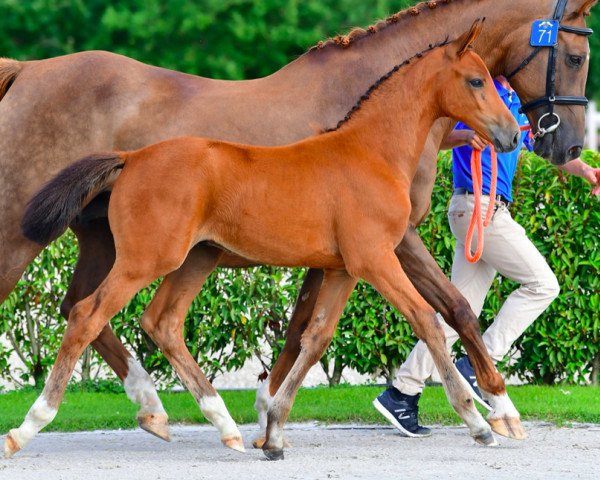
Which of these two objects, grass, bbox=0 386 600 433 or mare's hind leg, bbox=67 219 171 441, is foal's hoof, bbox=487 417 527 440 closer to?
grass, bbox=0 386 600 433

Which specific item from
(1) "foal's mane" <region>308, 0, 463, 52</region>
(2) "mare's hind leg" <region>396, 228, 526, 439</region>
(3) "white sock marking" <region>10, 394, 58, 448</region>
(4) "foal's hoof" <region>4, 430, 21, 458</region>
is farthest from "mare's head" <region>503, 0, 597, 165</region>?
(4) "foal's hoof" <region>4, 430, 21, 458</region>

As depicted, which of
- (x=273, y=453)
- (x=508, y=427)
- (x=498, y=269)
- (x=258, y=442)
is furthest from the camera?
(x=498, y=269)

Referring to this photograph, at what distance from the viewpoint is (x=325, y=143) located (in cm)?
559

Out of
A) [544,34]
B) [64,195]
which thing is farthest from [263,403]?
[544,34]

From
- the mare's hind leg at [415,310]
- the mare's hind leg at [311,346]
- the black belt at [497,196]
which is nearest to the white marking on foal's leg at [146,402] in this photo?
the mare's hind leg at [311,346]

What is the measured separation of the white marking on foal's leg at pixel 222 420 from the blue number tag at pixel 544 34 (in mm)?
2590

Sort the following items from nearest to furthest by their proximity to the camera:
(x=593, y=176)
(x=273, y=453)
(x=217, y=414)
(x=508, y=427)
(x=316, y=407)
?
(x=273, y=453) → (x=217, y=414) → (x=508, y=427) → (x=593, y=176) → (x=316, y=407)

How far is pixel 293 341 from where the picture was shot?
20.7ft

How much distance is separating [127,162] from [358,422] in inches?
91.6

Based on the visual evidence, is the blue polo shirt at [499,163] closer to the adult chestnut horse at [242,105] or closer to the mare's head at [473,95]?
the adult chestnut horse at [242,105]

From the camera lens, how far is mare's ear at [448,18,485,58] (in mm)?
5566

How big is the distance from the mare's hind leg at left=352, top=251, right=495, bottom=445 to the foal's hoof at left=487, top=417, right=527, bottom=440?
0.34 meters

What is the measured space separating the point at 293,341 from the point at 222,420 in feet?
2.66

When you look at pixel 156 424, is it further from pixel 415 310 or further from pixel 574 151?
pixel 574 151
